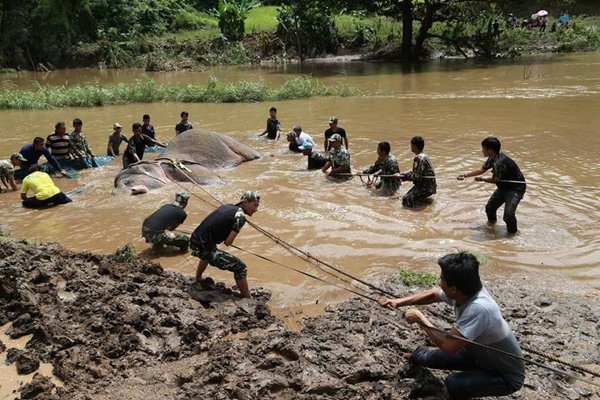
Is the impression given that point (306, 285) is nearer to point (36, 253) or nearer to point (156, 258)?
point (156, 258)

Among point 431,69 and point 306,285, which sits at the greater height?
point 431,69

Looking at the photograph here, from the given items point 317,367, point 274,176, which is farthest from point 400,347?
point 274,176

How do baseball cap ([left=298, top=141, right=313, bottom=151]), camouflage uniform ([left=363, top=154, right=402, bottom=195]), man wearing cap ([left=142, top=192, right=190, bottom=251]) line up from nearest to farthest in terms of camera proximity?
man wearing cap ([left=142, top=192, right=190, bottom=251])
camouflage uniform ([left=363, top=154, right=402, bottom=195])
baseball cap ([left=298, top=141, right=313, bottom=151])

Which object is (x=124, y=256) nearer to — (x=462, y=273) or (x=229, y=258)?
(x=229, y=258)

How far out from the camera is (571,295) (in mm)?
5594

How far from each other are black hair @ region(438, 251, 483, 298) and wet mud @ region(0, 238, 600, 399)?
0.85 meters

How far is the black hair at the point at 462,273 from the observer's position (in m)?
3.49

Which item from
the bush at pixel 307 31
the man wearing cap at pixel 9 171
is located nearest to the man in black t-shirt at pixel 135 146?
the man wearing cap at pixel 9 171

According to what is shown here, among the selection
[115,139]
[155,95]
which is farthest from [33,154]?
[155,95]

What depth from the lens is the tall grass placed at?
60.3ft

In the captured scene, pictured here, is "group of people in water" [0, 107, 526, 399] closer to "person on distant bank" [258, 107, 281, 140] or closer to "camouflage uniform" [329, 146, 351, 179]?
"camouflage uniform" [329, 146, 351, 179]

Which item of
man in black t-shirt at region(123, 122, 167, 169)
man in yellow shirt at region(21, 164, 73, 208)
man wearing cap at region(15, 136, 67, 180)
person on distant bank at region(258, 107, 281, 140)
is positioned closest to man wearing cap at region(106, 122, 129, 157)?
man in black t-shirt at region(123, 122, 167, 169)

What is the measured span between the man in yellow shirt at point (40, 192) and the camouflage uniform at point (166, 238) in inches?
115

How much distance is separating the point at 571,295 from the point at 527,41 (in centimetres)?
3000
